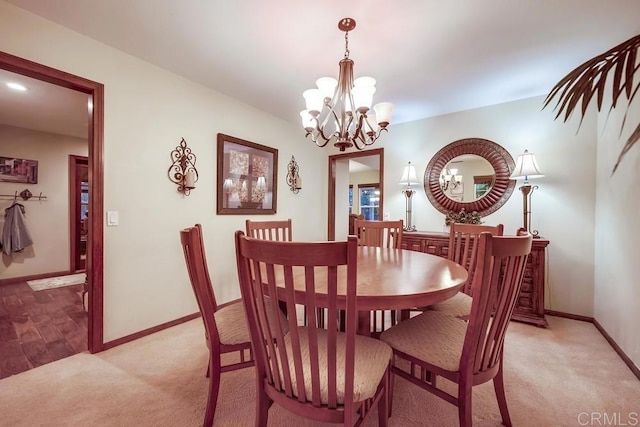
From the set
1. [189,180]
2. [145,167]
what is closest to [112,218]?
[145,167]

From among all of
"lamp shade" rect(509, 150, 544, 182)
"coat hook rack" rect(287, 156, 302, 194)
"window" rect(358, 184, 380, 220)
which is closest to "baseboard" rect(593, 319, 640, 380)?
"lamp shade" rect(509, 150, 544, 182)

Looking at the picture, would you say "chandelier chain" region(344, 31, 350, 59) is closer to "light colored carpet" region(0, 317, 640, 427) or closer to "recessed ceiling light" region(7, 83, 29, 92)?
"light colored carpet" region(0, 317, 640, 427)

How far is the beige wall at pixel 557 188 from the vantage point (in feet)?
8.72

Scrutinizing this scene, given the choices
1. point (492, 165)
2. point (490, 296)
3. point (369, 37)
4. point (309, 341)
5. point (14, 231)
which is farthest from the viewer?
point (14, 231)

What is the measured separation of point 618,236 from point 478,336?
207 centimetres

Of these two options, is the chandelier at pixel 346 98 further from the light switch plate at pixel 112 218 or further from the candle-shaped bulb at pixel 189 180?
the light switch plate at pixel 112 218

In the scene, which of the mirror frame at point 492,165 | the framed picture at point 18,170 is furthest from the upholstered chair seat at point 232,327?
the framed picture at point 18,170

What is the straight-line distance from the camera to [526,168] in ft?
8.73

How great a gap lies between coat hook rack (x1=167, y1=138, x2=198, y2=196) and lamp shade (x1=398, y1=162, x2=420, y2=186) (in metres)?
2.50

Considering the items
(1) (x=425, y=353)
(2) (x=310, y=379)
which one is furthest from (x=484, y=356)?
(2) (x=310, y=379)

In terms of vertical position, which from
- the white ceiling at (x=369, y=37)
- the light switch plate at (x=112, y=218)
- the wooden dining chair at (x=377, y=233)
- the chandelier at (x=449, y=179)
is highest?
the white ceiling at (x=369, y=37)

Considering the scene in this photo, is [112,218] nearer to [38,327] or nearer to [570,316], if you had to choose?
[38,327]

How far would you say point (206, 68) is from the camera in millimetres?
2410

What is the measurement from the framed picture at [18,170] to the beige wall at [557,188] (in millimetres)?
6126
